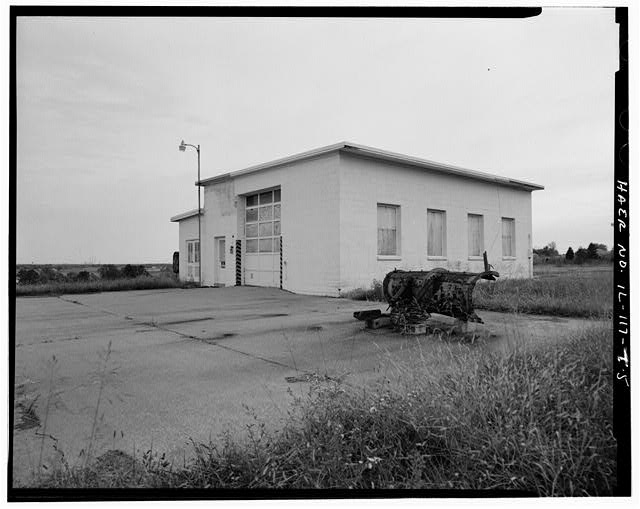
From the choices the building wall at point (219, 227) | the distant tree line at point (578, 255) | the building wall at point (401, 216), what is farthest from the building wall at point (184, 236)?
the distant tree line at point (578, 255)

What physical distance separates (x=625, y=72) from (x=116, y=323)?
6.71 metres

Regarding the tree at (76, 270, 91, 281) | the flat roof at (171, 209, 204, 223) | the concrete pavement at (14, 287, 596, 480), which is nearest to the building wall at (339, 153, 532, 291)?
the concrete pavement at (14, 287, 596, 480)

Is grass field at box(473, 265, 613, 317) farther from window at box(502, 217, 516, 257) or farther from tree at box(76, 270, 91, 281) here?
tree at box(76, 270, 91, 281)

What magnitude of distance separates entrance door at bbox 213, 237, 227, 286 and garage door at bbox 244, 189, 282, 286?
54.9 inches

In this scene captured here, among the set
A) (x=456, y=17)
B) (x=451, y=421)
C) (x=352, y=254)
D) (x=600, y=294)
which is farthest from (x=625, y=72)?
(x=352, y=254)

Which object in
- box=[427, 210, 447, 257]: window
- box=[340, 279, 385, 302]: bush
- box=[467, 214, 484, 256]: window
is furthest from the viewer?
box=[340, 279, 385, 302]: bush

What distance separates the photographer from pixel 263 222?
12.7 meters

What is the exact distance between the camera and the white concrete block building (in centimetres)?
829

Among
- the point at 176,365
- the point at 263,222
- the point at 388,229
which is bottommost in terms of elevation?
the point at 176,365

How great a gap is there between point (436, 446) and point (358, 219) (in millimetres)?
8114

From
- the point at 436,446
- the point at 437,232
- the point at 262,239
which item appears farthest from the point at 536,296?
the point at 262,239

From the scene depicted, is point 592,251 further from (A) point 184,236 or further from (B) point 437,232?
(A) point 184,236

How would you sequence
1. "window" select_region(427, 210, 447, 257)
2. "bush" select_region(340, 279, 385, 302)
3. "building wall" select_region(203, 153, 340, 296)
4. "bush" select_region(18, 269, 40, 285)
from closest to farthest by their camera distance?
1. "bush" select_region(18, 269, 40, 285)
2. "window" select_region(427, 210, 447, 257)
3. "bush" select_region(340, 279, 385, 302)
4. "building wall" select_region(203, 153, 340, 296)

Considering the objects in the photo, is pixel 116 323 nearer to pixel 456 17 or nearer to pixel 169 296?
pixel 169 296
